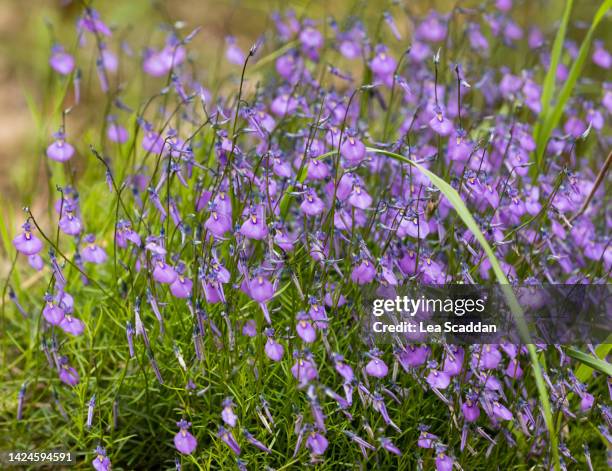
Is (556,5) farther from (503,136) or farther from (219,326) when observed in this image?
(219,326)

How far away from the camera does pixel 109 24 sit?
541 centimetres

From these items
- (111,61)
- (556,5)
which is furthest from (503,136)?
(556,5)

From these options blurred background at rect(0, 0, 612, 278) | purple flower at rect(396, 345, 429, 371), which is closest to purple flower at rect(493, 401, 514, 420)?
purple flower at rect(396, 345, 429, 371)

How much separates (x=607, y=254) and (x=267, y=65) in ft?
7.35

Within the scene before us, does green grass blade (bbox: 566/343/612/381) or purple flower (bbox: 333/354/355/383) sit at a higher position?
green grass blade (bbox: 566/343/612/381)

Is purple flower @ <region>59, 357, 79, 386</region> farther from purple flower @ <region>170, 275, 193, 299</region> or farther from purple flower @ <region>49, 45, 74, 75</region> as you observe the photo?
purple flower @ <region>49, 45, 74, 75</region>

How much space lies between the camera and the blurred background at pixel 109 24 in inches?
182

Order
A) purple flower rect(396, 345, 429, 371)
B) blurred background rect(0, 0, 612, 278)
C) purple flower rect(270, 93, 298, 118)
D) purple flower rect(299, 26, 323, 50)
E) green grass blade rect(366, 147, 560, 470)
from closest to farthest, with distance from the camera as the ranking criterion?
green grass blade rect(366, 147, 560, 470) → purple flower rect(396, 345, 429, 371) → purple flower rect(270, 93, 298, 118) → purple flower rect(299, 26, 323, 50) → blurred background rect(0, 0, 612, 278)

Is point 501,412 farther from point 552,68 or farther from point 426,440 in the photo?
point 552,68

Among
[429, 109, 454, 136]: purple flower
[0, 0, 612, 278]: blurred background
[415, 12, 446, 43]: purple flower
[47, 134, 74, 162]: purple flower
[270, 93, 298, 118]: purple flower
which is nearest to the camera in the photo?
[429, 109, 454, 136]: purple flower

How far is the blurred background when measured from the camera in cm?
463

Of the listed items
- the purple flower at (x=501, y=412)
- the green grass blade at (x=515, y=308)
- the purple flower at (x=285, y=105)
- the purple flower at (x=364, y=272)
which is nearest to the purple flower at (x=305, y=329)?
the purple flower at (x=364, y=272)

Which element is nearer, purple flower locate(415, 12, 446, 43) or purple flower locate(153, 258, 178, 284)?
purple flower locate(153, 258, 178, 284)

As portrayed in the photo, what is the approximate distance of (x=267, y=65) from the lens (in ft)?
14.0
